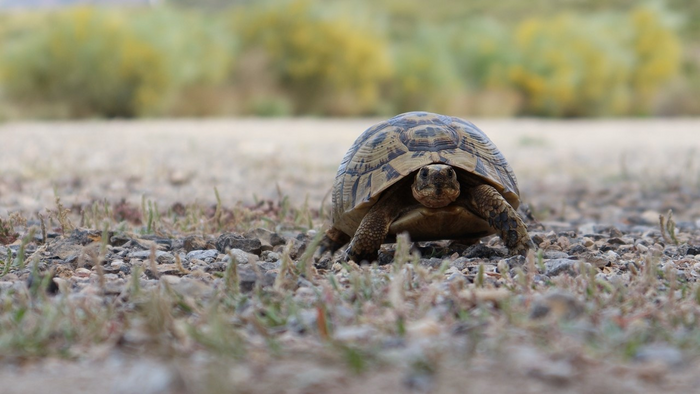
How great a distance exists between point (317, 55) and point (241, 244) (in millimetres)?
23739

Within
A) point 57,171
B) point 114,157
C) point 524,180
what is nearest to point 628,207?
point 524,180

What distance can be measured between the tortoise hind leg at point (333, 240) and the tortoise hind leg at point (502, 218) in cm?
73

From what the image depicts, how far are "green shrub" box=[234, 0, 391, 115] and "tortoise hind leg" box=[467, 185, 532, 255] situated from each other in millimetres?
22887

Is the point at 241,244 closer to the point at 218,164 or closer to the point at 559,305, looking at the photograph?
the point at 559,305

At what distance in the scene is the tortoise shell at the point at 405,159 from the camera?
133 inches

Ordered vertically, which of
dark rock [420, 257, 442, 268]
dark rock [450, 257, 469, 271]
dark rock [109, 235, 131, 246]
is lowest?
dark rock [109, 235, 131, 246]

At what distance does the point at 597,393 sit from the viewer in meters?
1.56

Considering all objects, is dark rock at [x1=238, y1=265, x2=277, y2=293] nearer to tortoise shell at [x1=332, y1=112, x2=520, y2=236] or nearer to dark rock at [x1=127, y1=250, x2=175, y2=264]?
dark rock at [x1=127, y1=250, x2=175, y2=264]

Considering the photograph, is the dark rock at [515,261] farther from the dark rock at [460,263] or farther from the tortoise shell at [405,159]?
the tortoise shell at [405,159]

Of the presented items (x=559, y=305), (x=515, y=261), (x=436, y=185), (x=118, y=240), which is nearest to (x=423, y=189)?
(x=436, y=185)

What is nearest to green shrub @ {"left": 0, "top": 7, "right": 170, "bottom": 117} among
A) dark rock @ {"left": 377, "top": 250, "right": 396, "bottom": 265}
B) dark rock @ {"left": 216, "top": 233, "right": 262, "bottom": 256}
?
dark rock @ {"left": 216, "top": 233, "right": 262, "bottom": 256}

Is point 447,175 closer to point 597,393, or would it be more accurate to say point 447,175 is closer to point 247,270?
point 247,270

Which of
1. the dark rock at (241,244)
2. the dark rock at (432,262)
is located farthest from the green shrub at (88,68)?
the dark rock at (432,262)

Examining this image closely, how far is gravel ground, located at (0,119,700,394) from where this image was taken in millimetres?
1624
